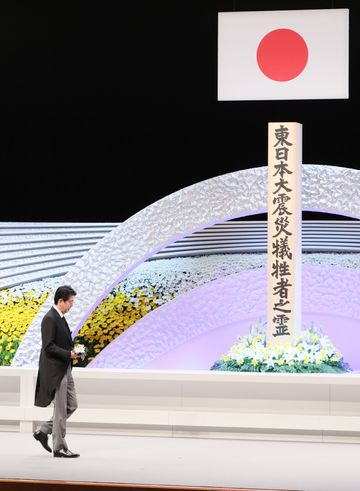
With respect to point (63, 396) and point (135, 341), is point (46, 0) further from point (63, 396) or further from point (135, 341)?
point (63, 396)

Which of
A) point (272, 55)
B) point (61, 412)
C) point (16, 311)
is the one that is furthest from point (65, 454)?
point (272, 55)

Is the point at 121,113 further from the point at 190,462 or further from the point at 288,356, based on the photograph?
the point at 190,462

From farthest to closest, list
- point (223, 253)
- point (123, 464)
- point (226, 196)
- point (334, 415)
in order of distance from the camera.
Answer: point (223, 253) → point (226, 196) → point (334, 415) → point (123, 464)

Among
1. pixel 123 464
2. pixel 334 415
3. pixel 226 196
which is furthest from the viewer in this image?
pixel 226 196

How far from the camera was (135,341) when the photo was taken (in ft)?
35.8

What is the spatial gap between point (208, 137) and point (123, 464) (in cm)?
426

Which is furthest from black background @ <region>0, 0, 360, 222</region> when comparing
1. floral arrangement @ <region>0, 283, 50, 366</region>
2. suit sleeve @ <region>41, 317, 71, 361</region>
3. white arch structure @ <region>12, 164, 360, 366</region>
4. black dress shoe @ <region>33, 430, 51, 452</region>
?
black dress shoe @ <region>33, 430, 51, 452</region>

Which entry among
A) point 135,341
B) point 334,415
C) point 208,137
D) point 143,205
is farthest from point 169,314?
point 334,415

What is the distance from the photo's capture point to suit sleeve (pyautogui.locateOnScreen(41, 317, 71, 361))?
7.80m

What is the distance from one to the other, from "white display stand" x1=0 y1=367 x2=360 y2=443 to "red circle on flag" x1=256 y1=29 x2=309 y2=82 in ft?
8.57

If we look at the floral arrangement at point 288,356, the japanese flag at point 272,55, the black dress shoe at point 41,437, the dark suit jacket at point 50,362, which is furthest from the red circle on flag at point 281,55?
the black dress shoe at point 41,437

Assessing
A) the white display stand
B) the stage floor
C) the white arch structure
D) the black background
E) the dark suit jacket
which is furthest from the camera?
the black background

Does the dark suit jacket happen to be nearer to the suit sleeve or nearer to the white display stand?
the suit sleeve

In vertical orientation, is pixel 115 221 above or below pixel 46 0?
below
